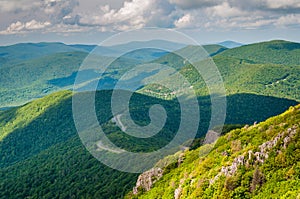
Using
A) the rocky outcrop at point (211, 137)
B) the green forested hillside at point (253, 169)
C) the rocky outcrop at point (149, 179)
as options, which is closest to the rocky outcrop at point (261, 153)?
the green forested hillside at point (253, 169)

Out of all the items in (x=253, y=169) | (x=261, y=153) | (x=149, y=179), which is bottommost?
(x=149, y=179)

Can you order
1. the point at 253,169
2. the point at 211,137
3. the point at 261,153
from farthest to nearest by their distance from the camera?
the point at 211,137 → the point at 261,153 → the point at 253,169

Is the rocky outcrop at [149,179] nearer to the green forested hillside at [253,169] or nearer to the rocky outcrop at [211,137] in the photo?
the green forested hillside at [253,169]

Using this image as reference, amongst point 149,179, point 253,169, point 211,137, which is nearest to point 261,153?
point 253,169

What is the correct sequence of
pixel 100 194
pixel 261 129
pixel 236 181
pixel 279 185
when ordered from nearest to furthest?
pixel 279 185 → pixel 236 181 → pixel 261 129 → pixel 100 194

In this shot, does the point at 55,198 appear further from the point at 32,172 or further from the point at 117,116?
the point at 117,116

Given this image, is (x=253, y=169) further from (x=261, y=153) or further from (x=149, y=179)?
(x=149, y=179)

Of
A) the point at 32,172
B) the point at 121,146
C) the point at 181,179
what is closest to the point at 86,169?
the point at 121,146
